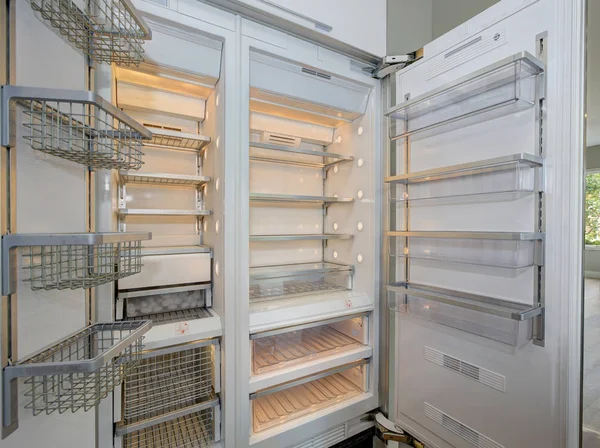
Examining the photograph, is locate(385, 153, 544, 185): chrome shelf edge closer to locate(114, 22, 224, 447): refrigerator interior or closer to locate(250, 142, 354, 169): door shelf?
locate(250, 142, 354, 169): door shelf

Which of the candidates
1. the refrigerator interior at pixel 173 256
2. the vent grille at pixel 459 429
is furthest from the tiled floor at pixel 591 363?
the refrigerator interior at pixel 173 256

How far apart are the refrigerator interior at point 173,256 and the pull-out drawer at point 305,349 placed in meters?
0.25

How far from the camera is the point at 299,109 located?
1.81 meters

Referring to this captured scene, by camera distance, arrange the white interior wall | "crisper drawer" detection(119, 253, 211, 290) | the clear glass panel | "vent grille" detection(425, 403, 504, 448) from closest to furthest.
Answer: the clear glass panel → "vent grille" detection(425, 403, 504, 448) → "crisper drawer" detection(119, 253, 211, 290) → the white interior wall

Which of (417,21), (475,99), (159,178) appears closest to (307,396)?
(159,178)

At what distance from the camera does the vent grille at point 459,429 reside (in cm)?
124

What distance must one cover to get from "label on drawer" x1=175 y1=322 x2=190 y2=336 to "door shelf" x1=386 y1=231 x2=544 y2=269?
1102 millimetres

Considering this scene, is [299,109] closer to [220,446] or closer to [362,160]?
[362,160]

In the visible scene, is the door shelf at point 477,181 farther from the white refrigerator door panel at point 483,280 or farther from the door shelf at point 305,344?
the door shelf at point 305,344

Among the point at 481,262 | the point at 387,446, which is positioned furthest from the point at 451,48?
the point at 387,446

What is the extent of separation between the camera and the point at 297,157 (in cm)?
206

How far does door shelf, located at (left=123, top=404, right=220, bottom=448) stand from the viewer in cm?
138

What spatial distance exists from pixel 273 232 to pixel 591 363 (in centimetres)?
162

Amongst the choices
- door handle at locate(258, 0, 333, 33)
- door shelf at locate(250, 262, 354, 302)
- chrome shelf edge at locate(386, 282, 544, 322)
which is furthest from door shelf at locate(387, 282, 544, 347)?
door handle at locate(258, 0, 333, 33)
